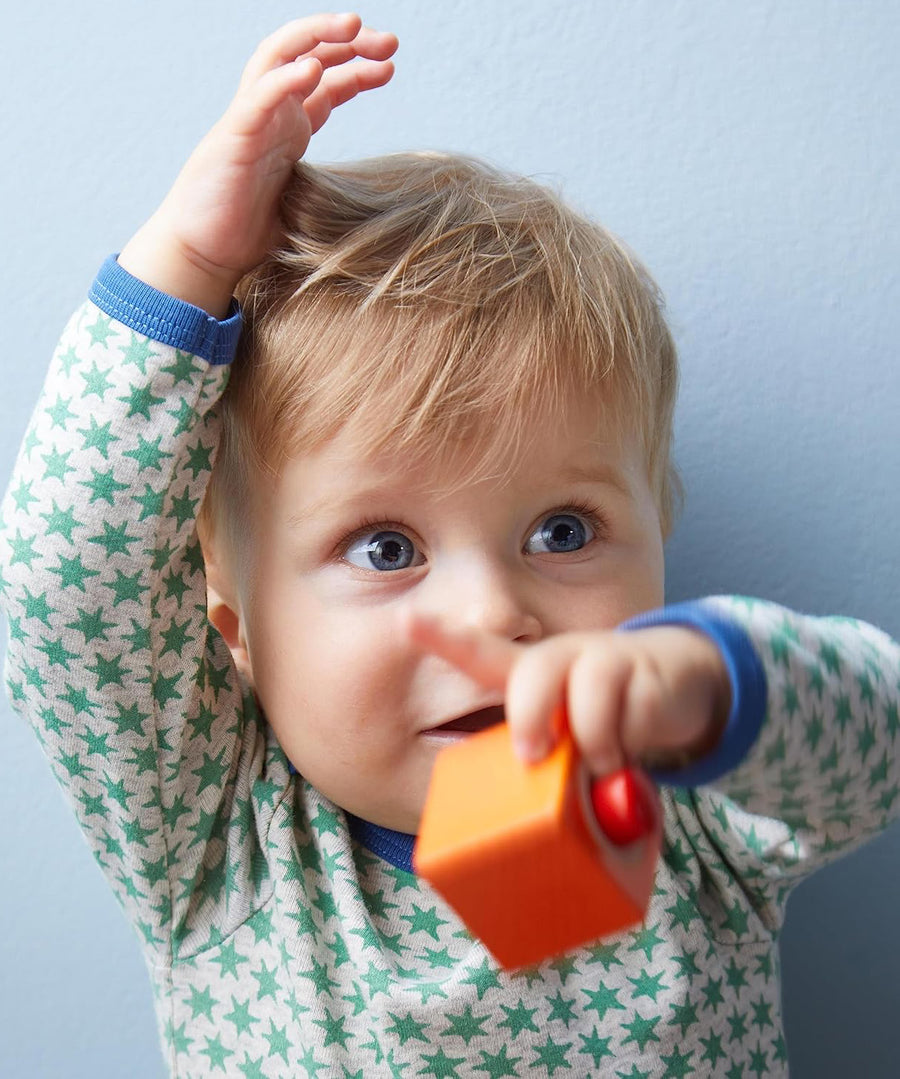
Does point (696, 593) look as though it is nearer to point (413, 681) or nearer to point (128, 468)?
point (413, 681)

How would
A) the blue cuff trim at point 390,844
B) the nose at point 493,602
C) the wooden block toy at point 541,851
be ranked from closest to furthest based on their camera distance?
the wooden block toy at point 541,851, the nose at point 493,602, the blue cuff trim at point 390,844

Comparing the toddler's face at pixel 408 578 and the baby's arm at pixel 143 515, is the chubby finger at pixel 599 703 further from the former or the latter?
the baby's arm at pixel 143 515

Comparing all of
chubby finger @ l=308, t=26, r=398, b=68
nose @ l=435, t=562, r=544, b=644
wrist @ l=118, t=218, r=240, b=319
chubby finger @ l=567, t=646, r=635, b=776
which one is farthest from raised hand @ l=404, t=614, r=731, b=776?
chubby finger @ l=308, t=26, r=398, b=68

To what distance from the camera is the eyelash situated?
744 mm

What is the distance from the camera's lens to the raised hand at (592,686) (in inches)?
17.9

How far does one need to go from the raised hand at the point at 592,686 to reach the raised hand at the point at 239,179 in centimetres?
34

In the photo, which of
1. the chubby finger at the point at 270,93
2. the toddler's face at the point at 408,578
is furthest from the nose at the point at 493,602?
the chubby finger at the point at 270,93

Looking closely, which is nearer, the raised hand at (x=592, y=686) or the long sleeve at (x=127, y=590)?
the raised hand at (x=592, y=686)

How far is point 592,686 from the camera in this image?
1.49ft

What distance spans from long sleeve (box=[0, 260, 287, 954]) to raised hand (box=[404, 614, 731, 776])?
0.29 m

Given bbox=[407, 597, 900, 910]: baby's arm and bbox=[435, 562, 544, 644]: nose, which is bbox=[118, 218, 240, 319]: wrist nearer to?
bbox=[435, 562, 544, 644]: nose

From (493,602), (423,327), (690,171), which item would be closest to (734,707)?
(493,602)

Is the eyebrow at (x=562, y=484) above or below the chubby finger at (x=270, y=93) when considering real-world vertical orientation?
below

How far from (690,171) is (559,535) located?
37 centimetres
